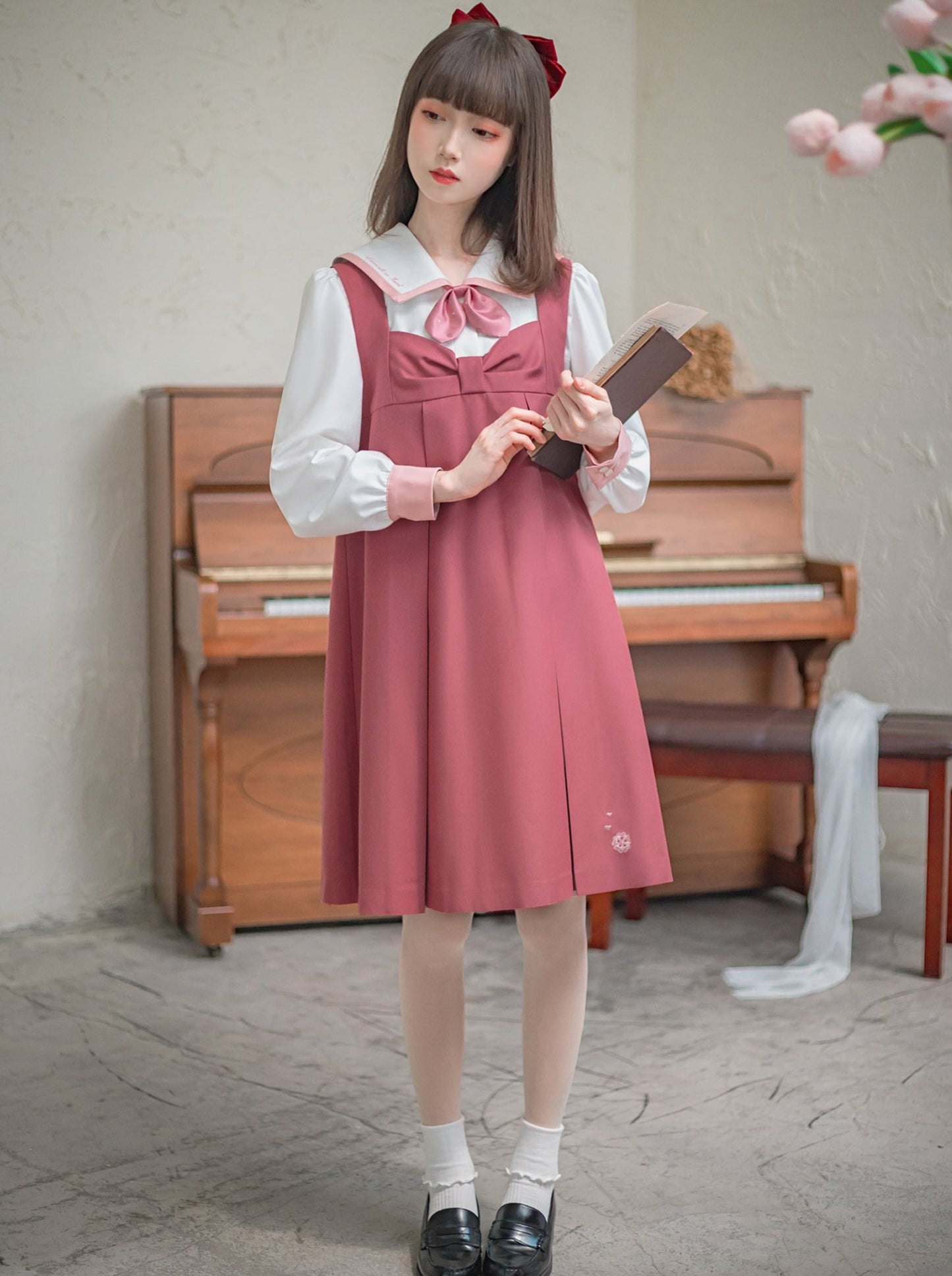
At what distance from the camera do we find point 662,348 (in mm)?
1620

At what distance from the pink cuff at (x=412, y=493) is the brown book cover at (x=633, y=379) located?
0.14 m

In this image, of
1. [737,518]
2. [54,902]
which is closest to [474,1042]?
[54,902]

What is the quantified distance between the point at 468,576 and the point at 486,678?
0.13 meters

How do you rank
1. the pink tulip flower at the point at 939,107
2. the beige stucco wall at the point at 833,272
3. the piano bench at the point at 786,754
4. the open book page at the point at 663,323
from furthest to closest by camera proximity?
the beige stucco wall at the point at 833,272, the piano bench at the point at 786,754, the open book page at the point at 663,323, the pink tulip flower at the point at 939,107

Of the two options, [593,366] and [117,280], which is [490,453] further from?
[117,280]

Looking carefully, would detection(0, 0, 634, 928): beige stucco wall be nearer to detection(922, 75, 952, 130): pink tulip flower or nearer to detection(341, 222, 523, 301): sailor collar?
detection(341, 222, 523, 301): sailor collar

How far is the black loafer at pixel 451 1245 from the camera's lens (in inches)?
69.9

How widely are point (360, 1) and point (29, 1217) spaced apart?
121 inches

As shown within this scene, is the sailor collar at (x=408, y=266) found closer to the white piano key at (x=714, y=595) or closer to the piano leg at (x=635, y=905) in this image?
the white piano key at (x=714, y=595)

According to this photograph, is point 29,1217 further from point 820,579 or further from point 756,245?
point 756,245

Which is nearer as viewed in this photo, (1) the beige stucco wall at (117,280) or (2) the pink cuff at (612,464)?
(2) the pink cuff at (612,464)

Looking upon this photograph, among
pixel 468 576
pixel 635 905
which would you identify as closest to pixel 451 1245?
pixel 468 576

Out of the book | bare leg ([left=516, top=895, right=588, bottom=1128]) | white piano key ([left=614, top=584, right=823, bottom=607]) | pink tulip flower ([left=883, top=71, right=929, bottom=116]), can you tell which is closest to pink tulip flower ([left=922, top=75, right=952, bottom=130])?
pink tulip flower ([left=883, top=71, right=929, bottom=116])

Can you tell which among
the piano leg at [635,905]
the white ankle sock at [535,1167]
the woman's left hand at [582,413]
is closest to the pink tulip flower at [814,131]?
the woman's left hand at [582,413]
